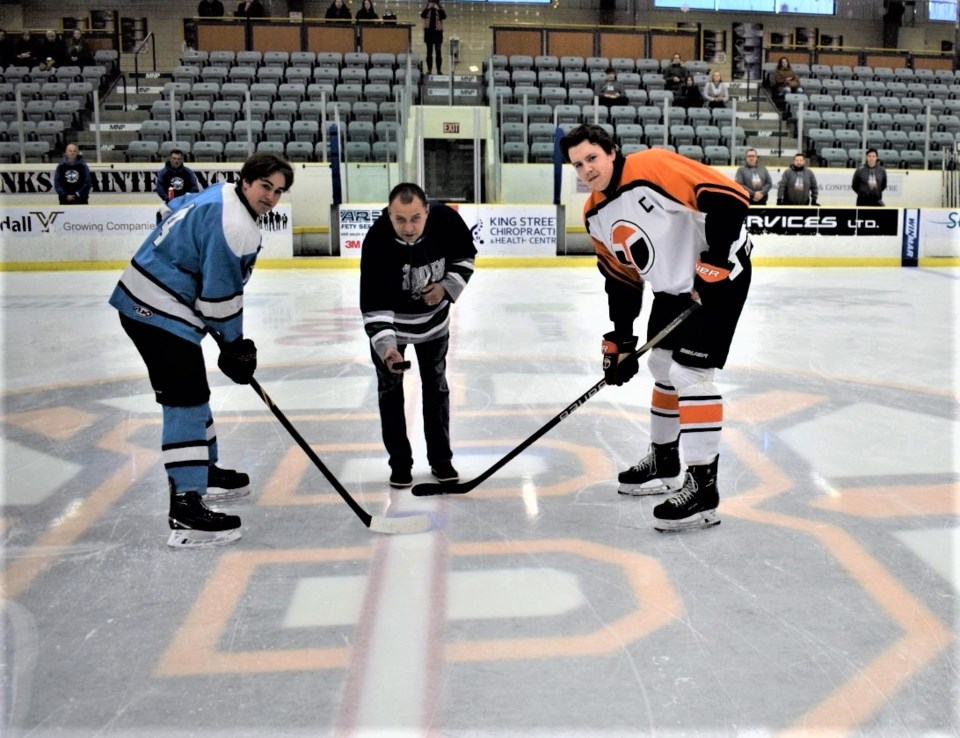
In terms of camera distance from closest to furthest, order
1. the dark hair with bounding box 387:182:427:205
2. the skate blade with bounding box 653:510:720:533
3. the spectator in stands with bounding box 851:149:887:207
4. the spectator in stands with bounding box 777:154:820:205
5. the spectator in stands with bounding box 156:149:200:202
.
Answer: the skate blade with bounding box 653:510:720:533 → the dark hair with bounding box 387:182:427:205 → the spectator in stands with bounding box 156:149:200:202 → the spectator in stands with bounding box 777:154:820:205 → the spectator in stands with bounding box 851:149:887:207

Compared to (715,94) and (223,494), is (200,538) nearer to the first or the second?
(223,494)

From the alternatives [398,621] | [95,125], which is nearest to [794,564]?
[398,621]

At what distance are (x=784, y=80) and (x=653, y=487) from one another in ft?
53.4

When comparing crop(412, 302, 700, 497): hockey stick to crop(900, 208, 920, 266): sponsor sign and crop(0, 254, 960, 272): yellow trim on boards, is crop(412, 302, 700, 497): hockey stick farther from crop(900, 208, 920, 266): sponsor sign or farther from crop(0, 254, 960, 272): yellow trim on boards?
crop(900, 208, 920, 266): sponsor sign

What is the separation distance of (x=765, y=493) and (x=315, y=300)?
6311 mm

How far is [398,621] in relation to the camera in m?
2.41

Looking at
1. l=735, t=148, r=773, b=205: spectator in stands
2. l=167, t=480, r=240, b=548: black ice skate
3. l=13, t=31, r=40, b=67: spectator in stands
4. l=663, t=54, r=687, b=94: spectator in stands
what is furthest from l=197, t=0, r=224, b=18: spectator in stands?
l=167, t=480, r=240, b=548: black ice skate

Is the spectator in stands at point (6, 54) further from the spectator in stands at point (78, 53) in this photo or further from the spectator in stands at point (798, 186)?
the spectator in stands at point (798, 186)

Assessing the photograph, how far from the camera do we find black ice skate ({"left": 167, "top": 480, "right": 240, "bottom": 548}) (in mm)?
2992

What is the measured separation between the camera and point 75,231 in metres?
12.0

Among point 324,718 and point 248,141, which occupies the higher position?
point 248,141

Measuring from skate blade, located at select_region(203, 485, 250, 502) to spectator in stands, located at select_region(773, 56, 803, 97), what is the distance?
16.3 m

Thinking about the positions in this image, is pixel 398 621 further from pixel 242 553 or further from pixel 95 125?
pixel 95 125

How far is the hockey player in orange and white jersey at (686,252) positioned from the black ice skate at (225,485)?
153 cm
